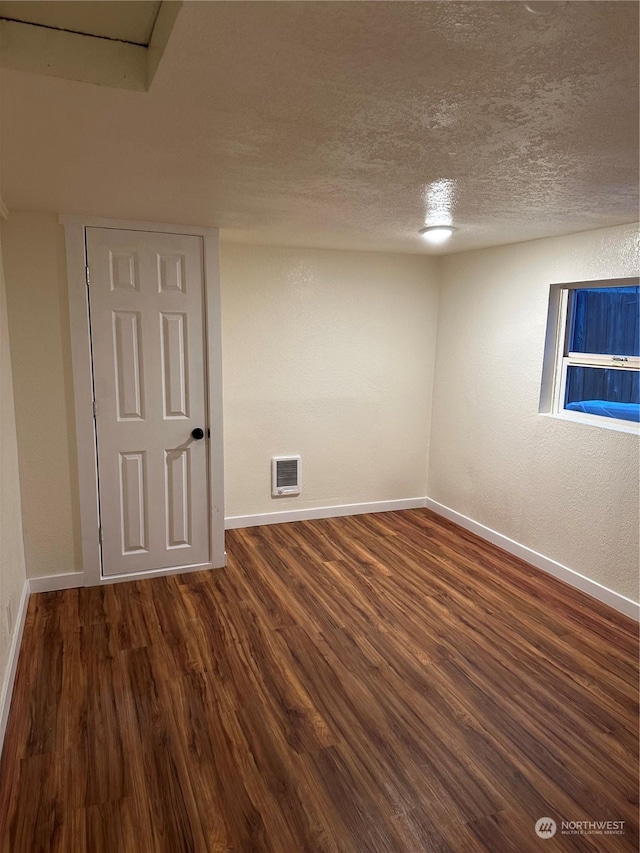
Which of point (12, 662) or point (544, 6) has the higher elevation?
point (544, 6)

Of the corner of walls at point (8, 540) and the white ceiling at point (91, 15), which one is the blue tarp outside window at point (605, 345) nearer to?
the white ceiling at point (91, 15)

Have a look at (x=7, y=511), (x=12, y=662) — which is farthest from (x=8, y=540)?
(x=12, y=662)

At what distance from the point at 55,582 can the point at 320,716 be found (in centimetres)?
195

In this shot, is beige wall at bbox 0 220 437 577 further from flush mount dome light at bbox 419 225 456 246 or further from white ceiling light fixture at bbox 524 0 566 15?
white ceiling light fixture at bbox 524 0 566 15

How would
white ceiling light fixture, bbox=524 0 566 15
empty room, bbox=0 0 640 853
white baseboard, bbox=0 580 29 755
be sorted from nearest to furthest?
white ceiling light fixture, bbox=524 0 566 15
empty room, bbox=0 0 640 853
white baseboard, bbox=0 580 29 755

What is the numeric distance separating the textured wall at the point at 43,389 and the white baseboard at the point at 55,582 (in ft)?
0.12

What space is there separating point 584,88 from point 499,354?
114 inches

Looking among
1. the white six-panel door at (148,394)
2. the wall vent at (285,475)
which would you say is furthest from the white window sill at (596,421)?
the white six-panel door at (148,394)

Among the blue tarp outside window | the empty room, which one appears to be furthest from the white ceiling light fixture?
the blue tarp outside window

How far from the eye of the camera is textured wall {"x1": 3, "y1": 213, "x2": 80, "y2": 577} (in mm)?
3070

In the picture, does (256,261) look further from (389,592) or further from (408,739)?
(408,739)

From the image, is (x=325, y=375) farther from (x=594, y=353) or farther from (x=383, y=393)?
(x=594, y=353)

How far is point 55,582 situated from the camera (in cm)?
Result: 340

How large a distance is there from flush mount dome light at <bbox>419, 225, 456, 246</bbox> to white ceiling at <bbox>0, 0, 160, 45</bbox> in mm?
2240
